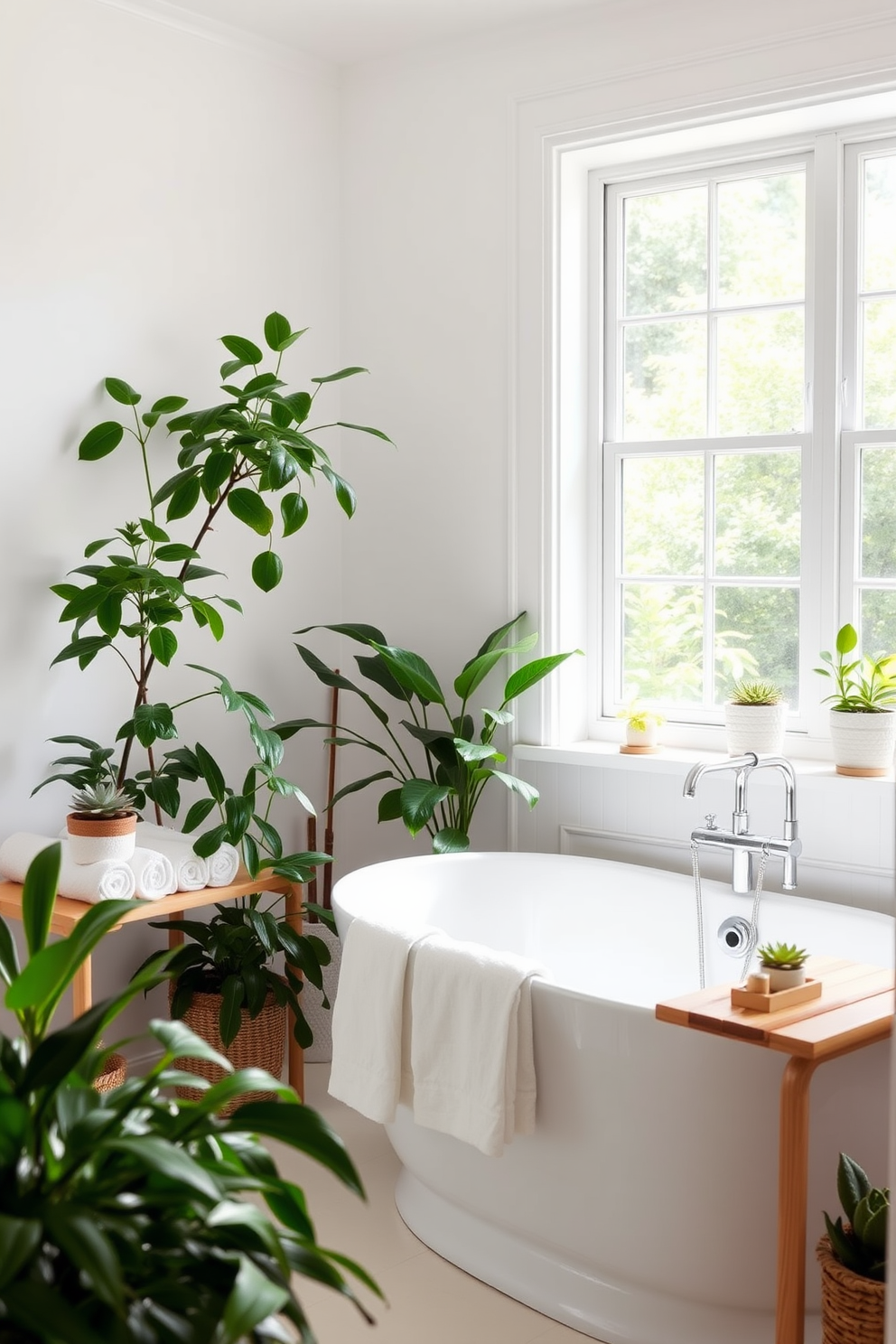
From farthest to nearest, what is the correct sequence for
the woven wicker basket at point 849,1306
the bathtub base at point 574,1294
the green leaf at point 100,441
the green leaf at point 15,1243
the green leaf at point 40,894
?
the green leaf at point 100,441 < the bathtub base at point 574,1294 < the woven wicker basket at point 849,1306 < the green leaf at point 40,894 < the green leaf at point 15,1243

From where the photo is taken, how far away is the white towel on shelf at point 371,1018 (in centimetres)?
250

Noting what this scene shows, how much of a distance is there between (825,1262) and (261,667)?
2270 millimetres

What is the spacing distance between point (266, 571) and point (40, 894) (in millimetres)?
1970

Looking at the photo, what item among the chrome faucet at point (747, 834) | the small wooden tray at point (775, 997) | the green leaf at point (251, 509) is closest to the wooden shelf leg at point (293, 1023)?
the green leaf at point (251, 509)

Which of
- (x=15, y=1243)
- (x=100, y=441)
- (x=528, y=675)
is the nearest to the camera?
(x=15, y=1243)

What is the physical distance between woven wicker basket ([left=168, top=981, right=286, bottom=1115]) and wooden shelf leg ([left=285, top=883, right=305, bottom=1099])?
2.1 inches

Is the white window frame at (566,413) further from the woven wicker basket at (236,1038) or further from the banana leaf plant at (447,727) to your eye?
the woven wicker basket at (236,1038)

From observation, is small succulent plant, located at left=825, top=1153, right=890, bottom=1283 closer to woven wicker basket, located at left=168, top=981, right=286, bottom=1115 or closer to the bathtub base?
the bathtub base

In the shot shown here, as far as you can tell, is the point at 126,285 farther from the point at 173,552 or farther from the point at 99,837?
the point at 99,837

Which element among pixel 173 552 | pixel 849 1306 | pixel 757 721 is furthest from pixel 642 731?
pixel 849 1306

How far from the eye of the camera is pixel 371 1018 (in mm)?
2555

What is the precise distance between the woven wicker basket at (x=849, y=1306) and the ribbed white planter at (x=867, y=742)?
1.25 metres

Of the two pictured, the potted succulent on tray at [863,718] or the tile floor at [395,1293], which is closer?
the tile floor at [395,1293]

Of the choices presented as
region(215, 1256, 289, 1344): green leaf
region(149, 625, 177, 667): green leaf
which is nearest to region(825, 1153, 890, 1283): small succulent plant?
region(215, 1256, 289, 1344): green leaf
